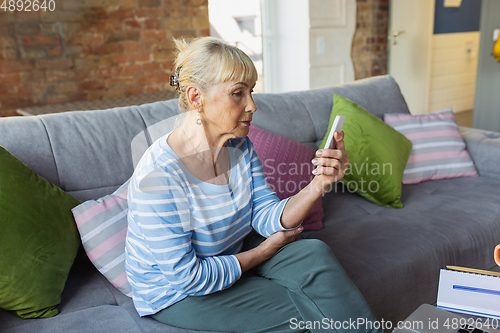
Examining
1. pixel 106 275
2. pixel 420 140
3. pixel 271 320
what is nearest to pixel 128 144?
pixel 106 275

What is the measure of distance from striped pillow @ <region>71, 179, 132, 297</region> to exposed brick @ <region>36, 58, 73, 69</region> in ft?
6.03

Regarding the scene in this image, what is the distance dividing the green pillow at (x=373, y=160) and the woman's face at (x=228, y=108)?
775mm

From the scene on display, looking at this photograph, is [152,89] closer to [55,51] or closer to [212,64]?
[55,51]

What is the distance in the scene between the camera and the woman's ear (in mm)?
1160

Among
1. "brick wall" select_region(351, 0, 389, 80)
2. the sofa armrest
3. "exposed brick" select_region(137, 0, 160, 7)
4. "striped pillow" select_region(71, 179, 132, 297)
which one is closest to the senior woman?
"striped pillow" select_region(71, 179, 132, 297)

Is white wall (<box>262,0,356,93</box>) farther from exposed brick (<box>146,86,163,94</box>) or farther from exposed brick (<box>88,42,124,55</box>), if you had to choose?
exposed brick (<box>88,42,124,55</box>)

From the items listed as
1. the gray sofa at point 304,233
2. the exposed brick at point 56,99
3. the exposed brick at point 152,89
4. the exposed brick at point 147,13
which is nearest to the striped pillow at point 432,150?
the gray sofa at point 304,233

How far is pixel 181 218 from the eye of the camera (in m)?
1.07

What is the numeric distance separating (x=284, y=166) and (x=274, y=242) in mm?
552

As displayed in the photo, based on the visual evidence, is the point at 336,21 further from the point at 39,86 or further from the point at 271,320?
the point at 271,320

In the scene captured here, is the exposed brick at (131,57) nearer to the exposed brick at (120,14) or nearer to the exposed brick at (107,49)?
the exposed brick at (107,49)

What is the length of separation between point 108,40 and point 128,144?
1.72 meters

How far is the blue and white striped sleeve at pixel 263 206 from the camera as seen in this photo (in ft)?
4.10

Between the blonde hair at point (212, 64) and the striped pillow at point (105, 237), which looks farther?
the striped pillow at point (105, 237)
